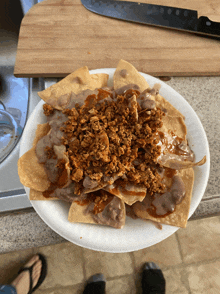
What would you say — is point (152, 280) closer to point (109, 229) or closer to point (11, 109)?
point (109, 229)

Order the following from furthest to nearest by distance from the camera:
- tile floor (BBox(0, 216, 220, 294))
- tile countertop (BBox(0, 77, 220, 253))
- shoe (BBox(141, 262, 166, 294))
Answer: shoe (BBox(141, 262, 166, 294)), tile floor (BBox(0, 216, 220, 294)), tile countertop (BBox(0, 77, 220, 253))

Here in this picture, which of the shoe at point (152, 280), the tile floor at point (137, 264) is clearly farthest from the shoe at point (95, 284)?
the shoe at point (152, 280)

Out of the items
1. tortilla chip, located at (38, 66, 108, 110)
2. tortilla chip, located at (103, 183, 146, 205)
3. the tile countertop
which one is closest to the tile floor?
the tile countertop

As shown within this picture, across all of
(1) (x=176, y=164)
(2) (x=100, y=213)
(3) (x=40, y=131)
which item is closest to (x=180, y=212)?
(1) (x=176, y=164)

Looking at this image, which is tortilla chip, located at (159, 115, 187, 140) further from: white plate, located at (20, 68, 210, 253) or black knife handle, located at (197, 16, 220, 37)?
black knife handle, located at (197, 16, 220, 37)

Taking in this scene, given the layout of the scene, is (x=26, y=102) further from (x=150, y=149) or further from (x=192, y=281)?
(x=192, y=281)

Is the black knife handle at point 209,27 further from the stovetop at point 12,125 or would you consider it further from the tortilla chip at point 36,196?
the tortilla chip at point 36,196

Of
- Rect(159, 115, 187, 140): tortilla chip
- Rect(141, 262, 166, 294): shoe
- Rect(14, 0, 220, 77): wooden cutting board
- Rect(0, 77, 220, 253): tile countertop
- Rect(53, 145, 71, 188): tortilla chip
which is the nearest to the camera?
Rect(53, 145, 71, 188): tortilla chip
